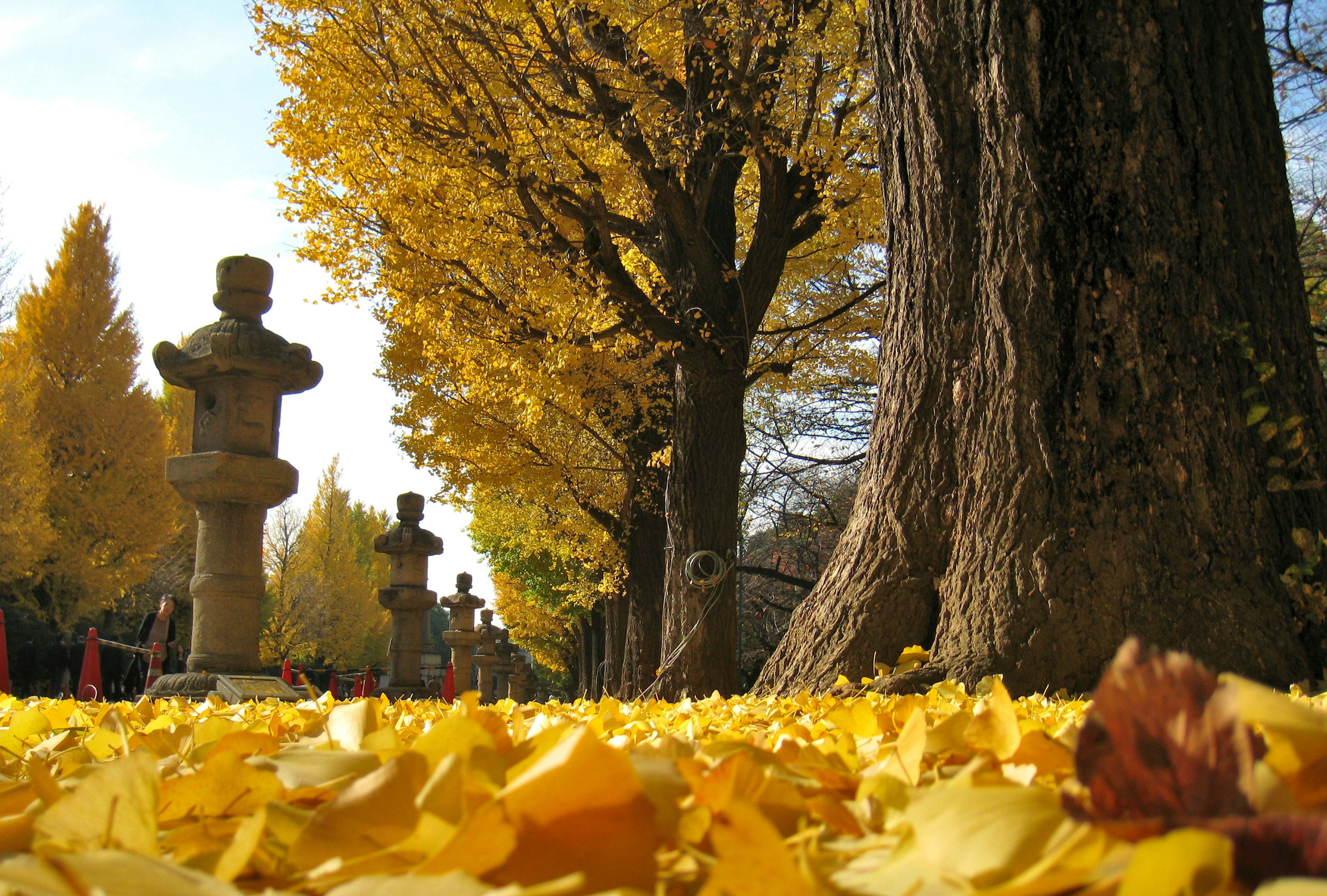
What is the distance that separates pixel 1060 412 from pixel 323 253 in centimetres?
791

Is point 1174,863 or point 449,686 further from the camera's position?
point 449,686

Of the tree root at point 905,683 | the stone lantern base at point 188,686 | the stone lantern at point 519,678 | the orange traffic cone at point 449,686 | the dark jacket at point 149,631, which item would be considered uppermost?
the dark jacket at point 149,631

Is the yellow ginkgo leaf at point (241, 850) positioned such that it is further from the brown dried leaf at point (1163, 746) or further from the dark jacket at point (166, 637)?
the dark jacket at point (166, 637)

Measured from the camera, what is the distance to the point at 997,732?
859 mm

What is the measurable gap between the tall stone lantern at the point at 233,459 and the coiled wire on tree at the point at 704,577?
3.29m

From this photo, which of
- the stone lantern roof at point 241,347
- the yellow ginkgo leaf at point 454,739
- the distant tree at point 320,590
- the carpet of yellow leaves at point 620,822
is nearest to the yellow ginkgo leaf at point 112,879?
the carpet of yellow leaves at point 620,822

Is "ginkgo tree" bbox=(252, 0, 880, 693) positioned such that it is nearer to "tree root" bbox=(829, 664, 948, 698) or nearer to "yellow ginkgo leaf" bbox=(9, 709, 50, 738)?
"tree root" bbox=(829, 664, 948, 698)

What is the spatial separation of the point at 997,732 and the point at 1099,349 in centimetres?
230

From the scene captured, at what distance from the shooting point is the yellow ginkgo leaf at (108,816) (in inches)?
20.6

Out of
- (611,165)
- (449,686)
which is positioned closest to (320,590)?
(449,686)

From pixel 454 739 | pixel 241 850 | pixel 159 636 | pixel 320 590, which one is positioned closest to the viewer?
pixel 241 850

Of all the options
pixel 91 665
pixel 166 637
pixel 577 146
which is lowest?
pixel 91 665

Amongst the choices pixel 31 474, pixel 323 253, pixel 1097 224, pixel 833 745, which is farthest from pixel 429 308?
pixel 31 474

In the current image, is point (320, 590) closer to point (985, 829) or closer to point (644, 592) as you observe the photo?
point (644, 592)
